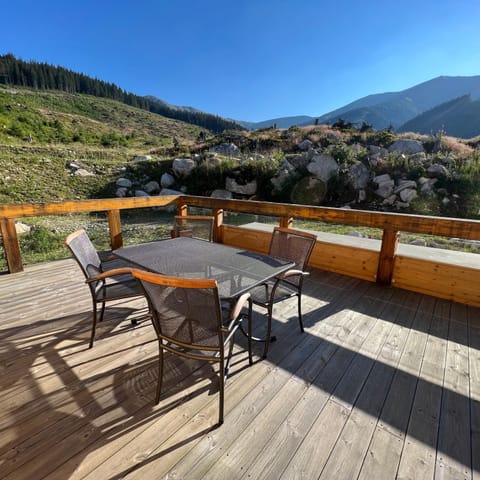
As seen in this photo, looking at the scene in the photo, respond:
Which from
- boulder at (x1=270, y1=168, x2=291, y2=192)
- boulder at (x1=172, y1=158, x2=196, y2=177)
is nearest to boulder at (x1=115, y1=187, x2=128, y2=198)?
boulder at (x1=172, y1=158, x2=196, y2=177)

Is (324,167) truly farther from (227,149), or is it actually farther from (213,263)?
(213,263)

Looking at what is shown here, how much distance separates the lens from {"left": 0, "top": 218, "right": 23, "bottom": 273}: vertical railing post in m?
3.19

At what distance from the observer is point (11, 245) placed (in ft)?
10.9

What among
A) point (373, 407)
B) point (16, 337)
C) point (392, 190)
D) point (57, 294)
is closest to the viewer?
point (373, 407)

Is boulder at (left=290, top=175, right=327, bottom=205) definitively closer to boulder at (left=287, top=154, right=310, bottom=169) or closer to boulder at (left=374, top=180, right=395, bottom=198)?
boulder at (left=287, top=154, right=310, bottom=169)

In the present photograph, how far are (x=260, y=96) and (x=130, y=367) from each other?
2073 centimetres

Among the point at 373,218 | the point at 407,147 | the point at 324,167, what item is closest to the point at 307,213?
the point at 373,218

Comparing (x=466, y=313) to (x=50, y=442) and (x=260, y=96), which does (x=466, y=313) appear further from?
(x=260, y=96)

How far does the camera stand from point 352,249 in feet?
11.1

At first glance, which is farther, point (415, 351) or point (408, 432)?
point (415, 351)

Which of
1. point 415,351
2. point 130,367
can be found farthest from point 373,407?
point 130,367

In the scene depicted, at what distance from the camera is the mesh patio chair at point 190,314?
45.6 inches

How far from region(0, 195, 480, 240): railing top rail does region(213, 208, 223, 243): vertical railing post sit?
0.33 feet

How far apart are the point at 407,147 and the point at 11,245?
11.9 m
